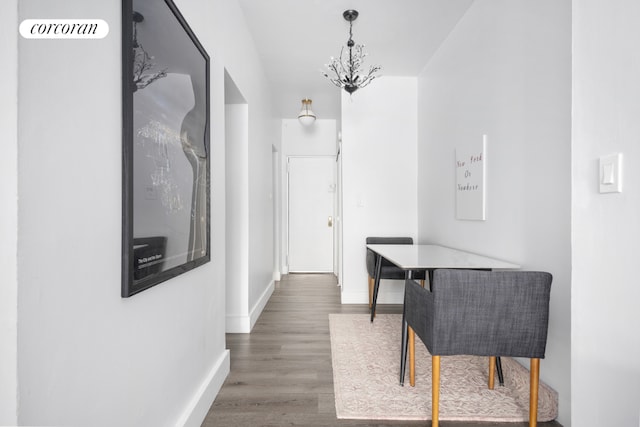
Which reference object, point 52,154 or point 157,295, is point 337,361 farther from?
point 52,154

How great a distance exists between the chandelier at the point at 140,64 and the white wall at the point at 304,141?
428cm

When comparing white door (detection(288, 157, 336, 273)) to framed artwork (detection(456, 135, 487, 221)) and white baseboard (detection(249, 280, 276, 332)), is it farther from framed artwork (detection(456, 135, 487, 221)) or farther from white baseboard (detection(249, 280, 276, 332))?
framed artwork (detection(456, 135, 487, 221))

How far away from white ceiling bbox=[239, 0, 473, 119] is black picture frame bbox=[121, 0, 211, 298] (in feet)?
4.24

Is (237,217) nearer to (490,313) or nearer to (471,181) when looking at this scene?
(471,181)

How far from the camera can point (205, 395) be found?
160 cm

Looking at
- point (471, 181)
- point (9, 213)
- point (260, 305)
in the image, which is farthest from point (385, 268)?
point (9, 213)

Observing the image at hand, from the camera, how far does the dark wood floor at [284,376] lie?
157 cm

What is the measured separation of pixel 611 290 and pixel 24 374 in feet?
4.46

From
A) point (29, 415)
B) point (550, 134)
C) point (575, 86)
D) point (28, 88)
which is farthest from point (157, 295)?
point (550, 134)

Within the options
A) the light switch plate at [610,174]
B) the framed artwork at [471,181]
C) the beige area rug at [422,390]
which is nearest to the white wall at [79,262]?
the beige area rug at [422,390]

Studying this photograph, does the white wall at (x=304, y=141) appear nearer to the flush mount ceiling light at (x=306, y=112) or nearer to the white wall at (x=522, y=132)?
the flush mount ceiling light at (x=306, y=112)

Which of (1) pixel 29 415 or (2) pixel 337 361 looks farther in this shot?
(2) pixel 337 361

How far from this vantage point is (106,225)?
0.87 meters

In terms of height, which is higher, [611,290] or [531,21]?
[531,21]
